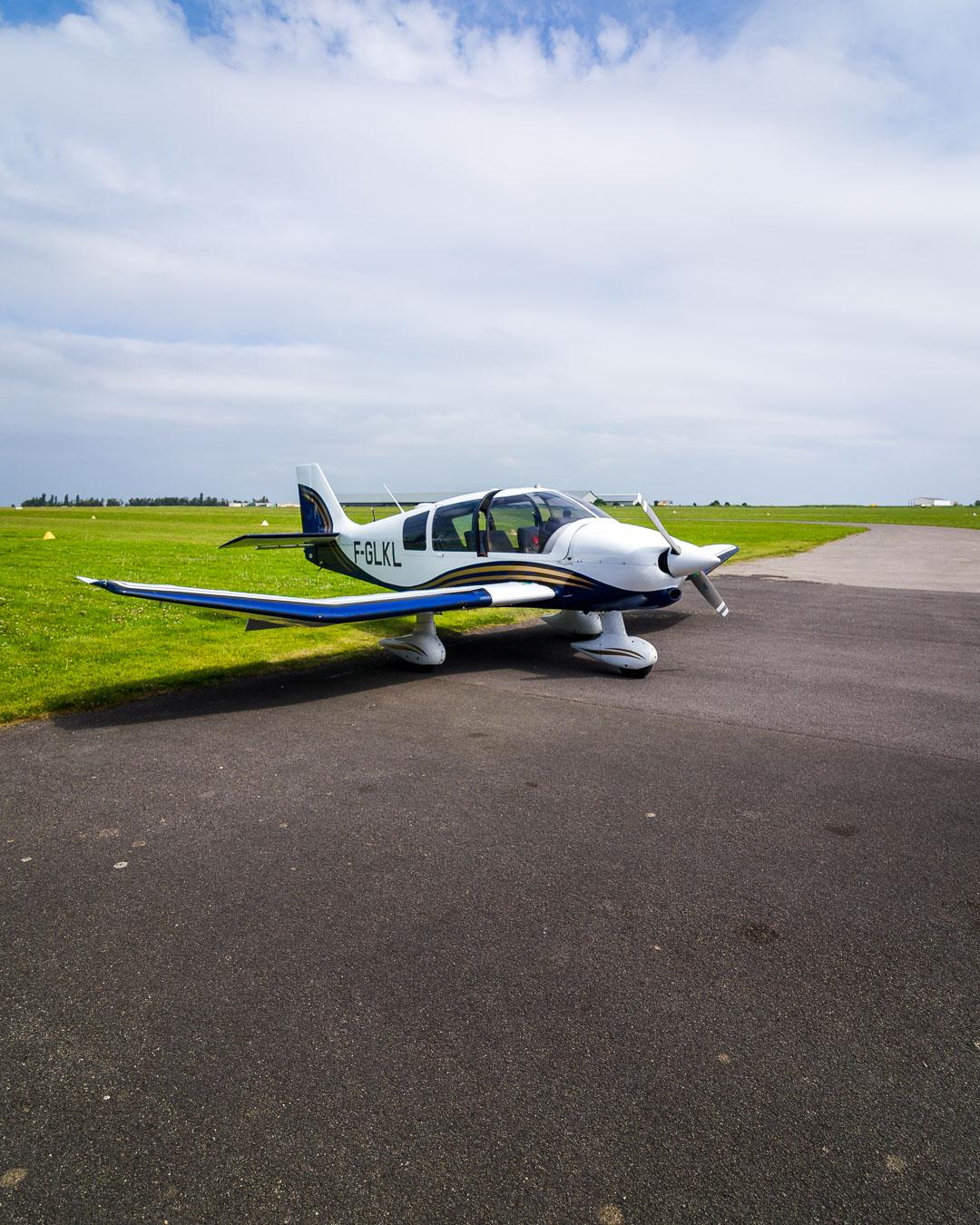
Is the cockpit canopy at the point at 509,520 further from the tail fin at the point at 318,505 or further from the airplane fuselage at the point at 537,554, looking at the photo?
the tail fin at the point at 318,505

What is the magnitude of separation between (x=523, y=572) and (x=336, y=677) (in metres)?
2.95

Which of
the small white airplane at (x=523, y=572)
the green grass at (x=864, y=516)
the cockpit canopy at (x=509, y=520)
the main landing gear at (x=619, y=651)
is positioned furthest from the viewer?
the green grass at (x=864, y=516)

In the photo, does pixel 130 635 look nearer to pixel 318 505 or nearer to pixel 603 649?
Result: pixel 318 505

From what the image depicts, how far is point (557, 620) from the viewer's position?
12.1m

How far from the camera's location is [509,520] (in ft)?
33.0

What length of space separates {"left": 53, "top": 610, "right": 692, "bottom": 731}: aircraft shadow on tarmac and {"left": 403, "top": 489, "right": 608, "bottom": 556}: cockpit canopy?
5.34 feet

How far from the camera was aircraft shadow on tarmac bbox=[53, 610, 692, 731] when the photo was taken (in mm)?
7547

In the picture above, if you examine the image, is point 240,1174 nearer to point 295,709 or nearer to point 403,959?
point 403,959

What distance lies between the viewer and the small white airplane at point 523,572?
861cm

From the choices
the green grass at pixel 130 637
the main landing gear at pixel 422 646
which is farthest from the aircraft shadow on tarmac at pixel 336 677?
the green grass at pixel 130 637

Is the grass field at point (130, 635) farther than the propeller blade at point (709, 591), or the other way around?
the propeller blade at point (709, 591)

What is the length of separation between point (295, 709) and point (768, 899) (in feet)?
17.5

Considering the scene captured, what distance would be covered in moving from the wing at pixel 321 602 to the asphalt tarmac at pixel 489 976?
1491mm

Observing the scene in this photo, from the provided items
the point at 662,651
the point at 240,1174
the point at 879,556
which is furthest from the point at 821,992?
the point at 879,556
